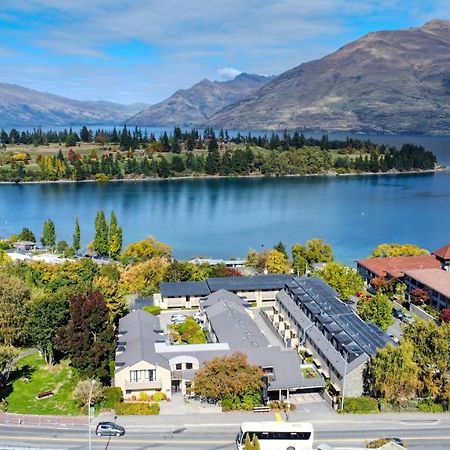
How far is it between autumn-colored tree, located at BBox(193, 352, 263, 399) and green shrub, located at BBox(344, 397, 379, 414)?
5.06 metres

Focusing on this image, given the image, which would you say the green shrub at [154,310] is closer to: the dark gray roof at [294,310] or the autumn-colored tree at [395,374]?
the dark gray roof at [294,310]

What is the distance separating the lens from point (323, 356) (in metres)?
35.2

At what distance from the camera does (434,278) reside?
165ft

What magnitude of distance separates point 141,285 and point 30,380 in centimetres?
1863

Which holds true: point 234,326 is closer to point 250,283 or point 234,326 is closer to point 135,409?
point 135,409

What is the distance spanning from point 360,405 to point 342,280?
67.0 feet

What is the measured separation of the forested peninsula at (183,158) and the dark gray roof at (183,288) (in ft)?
328

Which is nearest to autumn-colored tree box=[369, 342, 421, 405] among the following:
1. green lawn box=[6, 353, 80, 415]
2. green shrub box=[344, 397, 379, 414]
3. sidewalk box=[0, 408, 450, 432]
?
green shrub box=[344, 397, 379, 414]

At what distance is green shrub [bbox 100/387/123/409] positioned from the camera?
3005cm

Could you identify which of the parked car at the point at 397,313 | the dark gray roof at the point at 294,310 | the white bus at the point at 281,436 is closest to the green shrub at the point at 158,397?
the white bus at the point at 281,436

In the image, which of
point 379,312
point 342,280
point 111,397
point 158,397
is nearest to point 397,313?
point 342,280

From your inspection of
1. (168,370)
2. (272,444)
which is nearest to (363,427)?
(272,444)

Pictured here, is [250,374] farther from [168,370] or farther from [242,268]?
[242,268]

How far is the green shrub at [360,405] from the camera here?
30.3 metres
